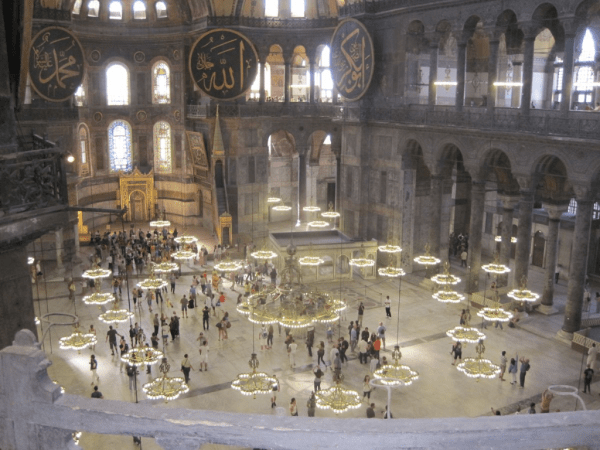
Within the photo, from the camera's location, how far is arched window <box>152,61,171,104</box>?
27.8 m

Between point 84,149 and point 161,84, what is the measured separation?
449cm

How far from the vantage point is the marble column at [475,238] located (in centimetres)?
1866

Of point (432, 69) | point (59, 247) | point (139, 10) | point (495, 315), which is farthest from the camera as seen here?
point (139, 10)

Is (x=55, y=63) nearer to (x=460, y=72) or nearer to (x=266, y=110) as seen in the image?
(x=266, y=110)

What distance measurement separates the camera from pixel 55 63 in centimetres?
1806

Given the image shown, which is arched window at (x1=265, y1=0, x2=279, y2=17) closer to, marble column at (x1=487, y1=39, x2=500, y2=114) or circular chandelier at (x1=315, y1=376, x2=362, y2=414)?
marble column at (x1=487, y1=39, x2=500, y2=114)

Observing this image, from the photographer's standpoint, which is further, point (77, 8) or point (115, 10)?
point (115, 10)

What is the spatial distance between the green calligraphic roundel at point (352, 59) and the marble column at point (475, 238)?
498 cm

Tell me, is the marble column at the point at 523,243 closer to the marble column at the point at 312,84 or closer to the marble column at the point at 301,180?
the marble column at the point at 301,180

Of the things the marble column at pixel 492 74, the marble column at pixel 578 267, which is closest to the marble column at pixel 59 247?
the marble column at pixel 492 74

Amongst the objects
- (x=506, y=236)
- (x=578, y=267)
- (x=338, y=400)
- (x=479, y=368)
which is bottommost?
(x=479, y=368)

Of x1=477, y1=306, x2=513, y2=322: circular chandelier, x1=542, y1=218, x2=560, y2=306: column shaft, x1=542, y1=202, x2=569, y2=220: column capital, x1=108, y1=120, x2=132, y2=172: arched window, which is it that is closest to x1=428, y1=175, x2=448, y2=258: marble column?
x1=542, y1=202, x2=569, y2=220: column capital

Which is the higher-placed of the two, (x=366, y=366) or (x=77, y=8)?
(x=77, y=8)

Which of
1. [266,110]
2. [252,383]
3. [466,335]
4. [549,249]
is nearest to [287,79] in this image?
[266,110]
